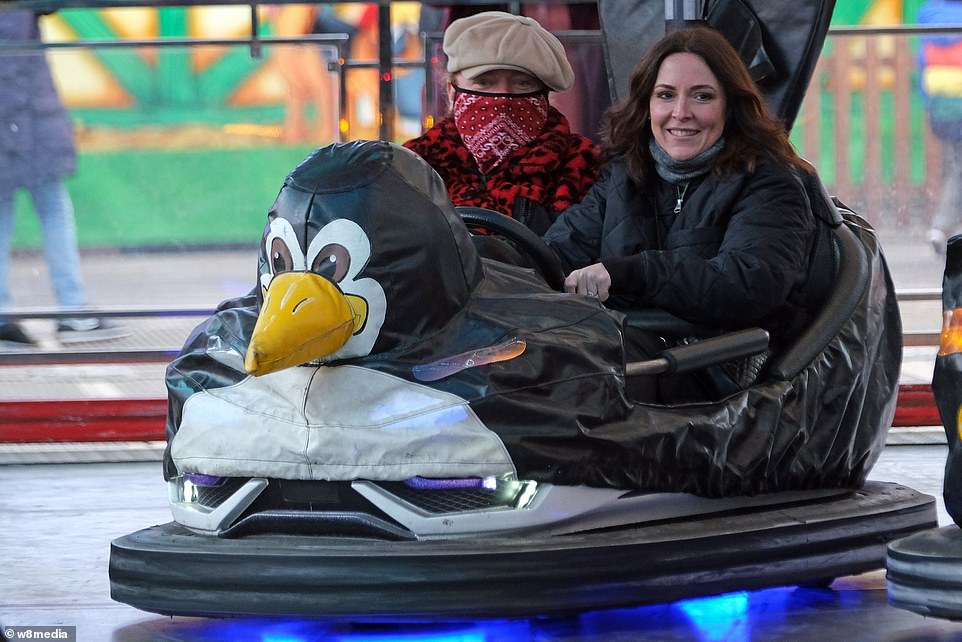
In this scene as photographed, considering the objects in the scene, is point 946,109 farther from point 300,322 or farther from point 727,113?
point 300,322

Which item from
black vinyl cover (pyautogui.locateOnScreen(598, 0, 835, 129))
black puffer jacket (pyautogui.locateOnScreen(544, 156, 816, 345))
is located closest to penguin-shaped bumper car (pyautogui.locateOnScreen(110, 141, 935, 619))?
black puffer jacket (pyautogui.locateOnScreen(544, 156, 816, 345))

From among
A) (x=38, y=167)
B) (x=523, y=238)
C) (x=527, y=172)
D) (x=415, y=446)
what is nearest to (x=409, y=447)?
(x=415, y=446)

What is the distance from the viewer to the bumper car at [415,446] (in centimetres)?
227

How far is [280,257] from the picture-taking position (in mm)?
2385

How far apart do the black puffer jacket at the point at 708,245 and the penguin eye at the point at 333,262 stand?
1.89 feet

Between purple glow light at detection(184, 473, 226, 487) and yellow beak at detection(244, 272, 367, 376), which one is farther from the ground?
yellow beak at detection(244, 272, 367, 376)

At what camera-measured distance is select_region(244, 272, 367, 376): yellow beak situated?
2.20 meters

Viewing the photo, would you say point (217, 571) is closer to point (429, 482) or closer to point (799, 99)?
point (429, 482)

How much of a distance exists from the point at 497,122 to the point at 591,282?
0.69m

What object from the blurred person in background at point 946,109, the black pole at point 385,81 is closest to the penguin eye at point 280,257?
the black pole at point 385,81

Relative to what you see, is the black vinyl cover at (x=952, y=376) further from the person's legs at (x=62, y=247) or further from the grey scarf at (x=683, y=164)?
→ the person's legs at (x=62, y=247)

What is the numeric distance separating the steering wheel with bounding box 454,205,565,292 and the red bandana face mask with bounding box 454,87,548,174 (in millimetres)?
605

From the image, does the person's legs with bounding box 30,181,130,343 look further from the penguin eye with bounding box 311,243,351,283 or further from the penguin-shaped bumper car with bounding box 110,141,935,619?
the penguin eye with bounding box 311,243,351,283

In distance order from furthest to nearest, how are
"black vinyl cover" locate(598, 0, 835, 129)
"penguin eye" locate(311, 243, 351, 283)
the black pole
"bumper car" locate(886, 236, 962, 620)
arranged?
1. the black pole
2. "black vinyl cover" locate(598, 0, 835, 129)
3. "penguin eye" locate(311, 243, 351, 283)
4. "bumper car" locate(886, 236, 962, 620)
